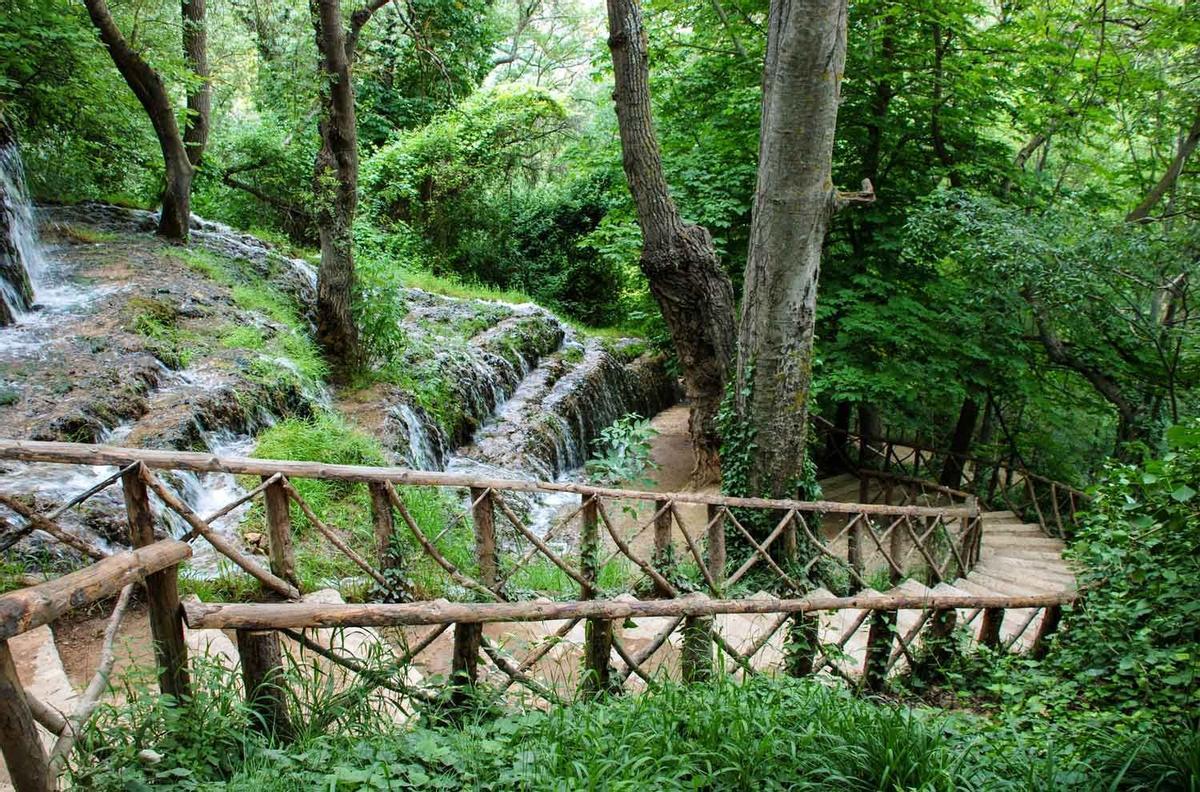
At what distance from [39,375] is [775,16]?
6.74m

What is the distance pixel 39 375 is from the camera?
18.9ft

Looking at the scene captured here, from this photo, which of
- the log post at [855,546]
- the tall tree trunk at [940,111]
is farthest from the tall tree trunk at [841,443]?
the log post at [855,546]

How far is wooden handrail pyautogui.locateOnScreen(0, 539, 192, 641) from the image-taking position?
151cm

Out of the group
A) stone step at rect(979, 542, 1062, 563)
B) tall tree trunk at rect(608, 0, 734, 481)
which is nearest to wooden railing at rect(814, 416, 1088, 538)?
stone step at rect(979, 542, 1062, 563)

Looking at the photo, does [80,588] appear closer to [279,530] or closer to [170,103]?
[279,530]

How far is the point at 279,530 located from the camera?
3.60 metres

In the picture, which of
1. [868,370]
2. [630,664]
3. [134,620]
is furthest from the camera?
[868,370]

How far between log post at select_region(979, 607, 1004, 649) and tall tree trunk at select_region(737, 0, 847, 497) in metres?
1.97

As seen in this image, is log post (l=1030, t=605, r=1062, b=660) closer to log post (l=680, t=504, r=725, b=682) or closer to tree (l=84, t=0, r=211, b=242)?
log post (l=680, t=504, r=725, b=682)

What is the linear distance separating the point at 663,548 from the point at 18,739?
390cm

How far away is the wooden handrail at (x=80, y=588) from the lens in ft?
4.94

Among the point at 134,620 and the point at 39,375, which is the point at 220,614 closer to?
the point at 134,620

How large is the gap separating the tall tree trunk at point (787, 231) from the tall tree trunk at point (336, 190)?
4.47 meters

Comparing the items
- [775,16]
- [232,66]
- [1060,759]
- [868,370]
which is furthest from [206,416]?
[232,66]
